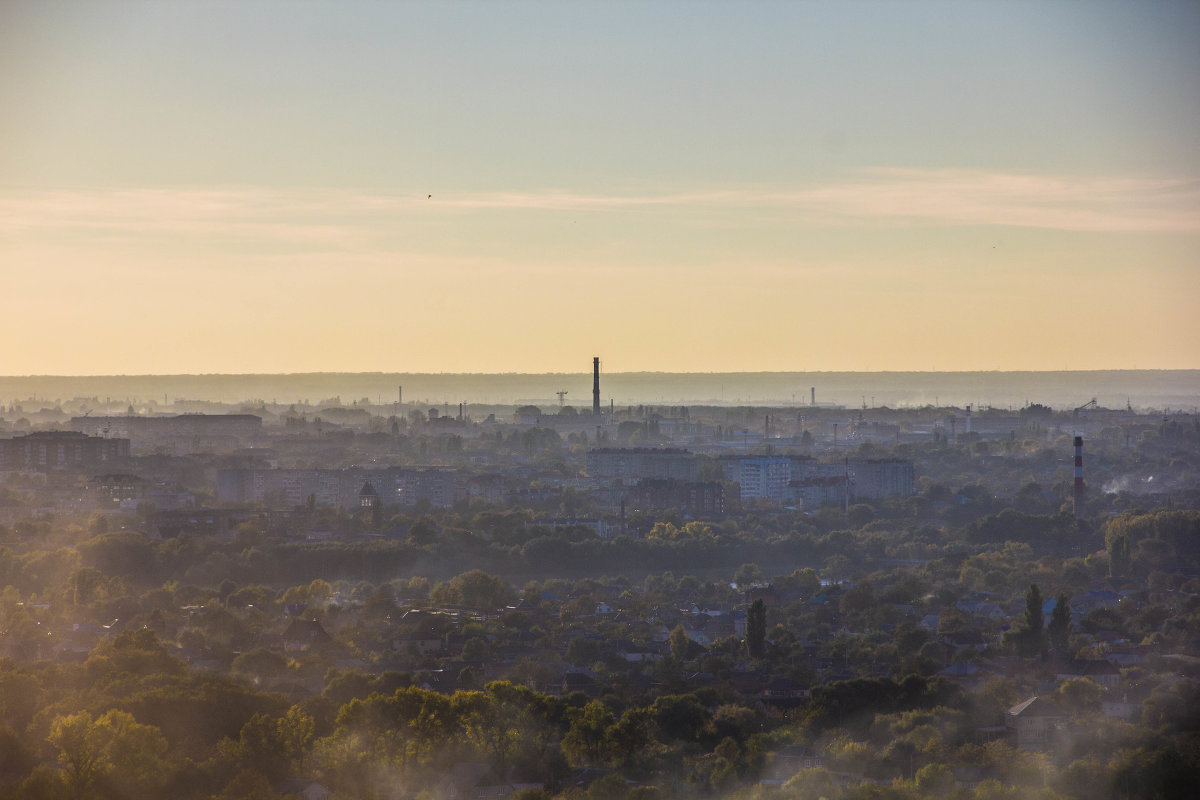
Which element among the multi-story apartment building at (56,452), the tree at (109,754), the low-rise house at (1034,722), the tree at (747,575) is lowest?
the tree at (747,575)

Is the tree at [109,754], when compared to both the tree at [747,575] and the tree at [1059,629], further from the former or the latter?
the tree at [747,575]

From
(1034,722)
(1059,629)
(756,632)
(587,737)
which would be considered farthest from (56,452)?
(1034,722)

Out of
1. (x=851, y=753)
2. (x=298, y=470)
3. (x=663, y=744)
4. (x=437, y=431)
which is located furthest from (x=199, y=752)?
(x=437, y=431)

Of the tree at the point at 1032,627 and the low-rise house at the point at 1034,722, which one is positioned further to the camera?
the tree at the point at 1032,627

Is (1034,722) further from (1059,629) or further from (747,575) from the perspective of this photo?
(747,575)

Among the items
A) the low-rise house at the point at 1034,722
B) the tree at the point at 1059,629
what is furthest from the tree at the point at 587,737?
the tree at the point at 1059,629
